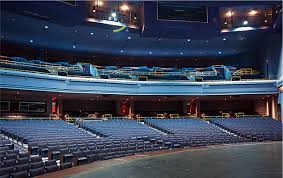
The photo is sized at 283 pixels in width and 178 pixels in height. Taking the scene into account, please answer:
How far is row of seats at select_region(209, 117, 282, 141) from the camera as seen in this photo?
927 inches

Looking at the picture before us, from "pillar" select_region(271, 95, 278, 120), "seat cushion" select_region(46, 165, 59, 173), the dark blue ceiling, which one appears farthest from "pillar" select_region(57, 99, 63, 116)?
"pillar" select_region(271, 95, 278, 120)

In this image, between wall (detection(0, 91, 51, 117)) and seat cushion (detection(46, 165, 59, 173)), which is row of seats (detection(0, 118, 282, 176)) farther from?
wall (detection(0, 91, 51, 117))

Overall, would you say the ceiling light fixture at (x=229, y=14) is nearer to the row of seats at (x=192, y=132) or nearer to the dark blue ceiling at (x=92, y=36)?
the dark blue ceiling at (x=92, y=36)

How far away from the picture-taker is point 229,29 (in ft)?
93.2

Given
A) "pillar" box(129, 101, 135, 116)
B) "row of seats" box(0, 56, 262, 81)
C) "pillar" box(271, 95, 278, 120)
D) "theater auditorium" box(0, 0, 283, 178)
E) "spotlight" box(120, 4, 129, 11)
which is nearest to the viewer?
"theater auditorium" box(0, 0, 283, 178)

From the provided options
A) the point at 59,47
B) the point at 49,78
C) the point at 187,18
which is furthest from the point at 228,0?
the point at 59,47

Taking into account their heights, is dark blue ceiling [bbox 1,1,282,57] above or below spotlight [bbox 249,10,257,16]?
below

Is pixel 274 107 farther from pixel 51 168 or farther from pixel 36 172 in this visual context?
pixel 36 172

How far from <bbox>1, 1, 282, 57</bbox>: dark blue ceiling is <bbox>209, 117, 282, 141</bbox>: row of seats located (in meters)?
7.95

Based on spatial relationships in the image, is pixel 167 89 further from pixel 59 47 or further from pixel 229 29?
pixel 59 47

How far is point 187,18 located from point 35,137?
55.2ft

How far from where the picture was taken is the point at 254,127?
25.7m

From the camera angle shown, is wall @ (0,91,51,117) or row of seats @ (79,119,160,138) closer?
row of seats @ (79,119,160,138)

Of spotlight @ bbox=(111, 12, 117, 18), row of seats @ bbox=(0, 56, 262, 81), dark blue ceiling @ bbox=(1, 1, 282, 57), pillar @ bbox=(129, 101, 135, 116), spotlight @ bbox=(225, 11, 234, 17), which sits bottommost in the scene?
pillar @ bbox=(129, 101, 135, 116)
